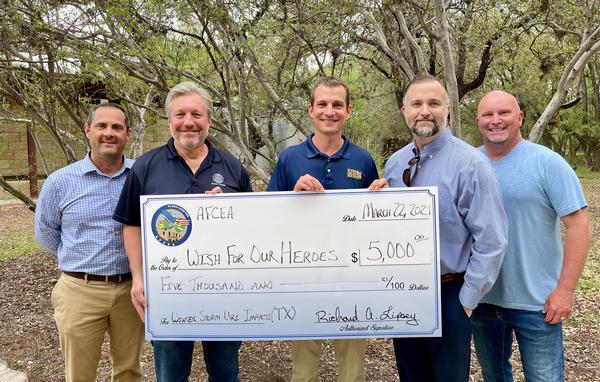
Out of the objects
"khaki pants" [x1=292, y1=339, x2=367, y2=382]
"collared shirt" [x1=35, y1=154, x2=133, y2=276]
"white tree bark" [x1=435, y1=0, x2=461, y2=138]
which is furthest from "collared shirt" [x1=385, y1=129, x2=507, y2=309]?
"white tree bark" [x1=435, y1=0, x2=461, y2=138]

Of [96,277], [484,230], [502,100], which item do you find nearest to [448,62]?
[502,100]

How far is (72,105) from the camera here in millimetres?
6223

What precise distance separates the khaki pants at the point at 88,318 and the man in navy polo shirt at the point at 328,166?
1.13 meters

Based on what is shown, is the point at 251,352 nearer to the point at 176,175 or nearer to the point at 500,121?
the point at 176,175

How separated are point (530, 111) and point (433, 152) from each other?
926 inches

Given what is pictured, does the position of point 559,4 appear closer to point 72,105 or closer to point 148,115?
point 148,115

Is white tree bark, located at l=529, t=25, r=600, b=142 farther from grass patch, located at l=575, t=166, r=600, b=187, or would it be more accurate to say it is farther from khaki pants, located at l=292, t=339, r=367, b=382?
grass patch, located at l=575, t=166, r=600, b=187

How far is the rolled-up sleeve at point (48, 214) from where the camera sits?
3.12m

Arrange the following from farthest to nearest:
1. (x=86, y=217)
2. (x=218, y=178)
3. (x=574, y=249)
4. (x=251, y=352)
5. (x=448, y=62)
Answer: (x=448, y=62) < (x=251, y=352) < (x=86, y=217) < (x=218, y=178) < (x=574, y=249)

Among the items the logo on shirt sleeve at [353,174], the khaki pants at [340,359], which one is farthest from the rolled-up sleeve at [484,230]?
the khaki pants at [340,359]

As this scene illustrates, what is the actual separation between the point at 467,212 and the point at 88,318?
92.9 inches

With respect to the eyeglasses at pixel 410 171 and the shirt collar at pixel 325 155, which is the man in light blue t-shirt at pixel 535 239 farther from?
the shirt collar at pixel 325 155

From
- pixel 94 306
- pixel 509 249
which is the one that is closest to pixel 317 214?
pixel 509 249

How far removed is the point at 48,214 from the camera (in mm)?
3145
